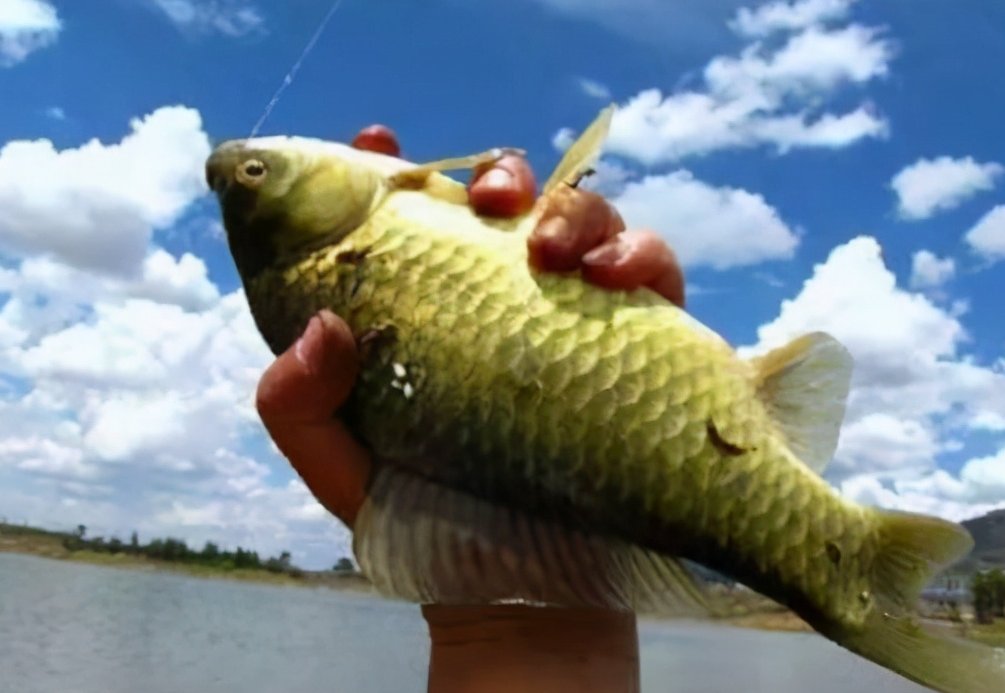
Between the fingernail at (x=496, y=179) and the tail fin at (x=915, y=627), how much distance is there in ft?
1.58

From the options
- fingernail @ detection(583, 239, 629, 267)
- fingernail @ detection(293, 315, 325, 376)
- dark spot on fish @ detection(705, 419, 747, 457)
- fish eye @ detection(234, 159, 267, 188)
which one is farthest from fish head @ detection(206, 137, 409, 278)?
dark spot on fish @ detection(705, 419, 747, 457)

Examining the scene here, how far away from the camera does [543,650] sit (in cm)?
128

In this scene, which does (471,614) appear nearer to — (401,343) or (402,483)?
(402,483)

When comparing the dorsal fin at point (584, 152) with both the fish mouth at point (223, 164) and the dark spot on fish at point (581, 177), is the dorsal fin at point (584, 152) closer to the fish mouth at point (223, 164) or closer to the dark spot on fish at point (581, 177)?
the dark spot on fish at point (581, 177)

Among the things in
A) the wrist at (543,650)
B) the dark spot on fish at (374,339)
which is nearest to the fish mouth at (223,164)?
the dark spot on fish at (374,339)

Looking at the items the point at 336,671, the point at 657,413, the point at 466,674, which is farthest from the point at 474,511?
the point at 336,671

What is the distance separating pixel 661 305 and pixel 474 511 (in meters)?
0.27

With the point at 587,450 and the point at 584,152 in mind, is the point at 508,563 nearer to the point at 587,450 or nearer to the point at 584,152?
the point at 587,450

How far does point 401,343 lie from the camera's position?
3.57 feet

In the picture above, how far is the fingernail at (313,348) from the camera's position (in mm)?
1089

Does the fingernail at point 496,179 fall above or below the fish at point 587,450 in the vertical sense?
above

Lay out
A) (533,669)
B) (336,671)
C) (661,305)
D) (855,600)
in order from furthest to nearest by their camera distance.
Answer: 1. (336,671)
2. (533,669)
3. (661,305)
4. (855,600)

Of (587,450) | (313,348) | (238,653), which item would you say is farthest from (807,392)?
(238,653)

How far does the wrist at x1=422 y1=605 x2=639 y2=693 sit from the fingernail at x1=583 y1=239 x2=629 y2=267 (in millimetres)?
404
